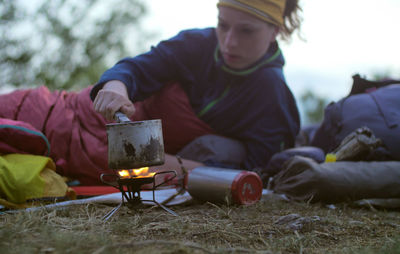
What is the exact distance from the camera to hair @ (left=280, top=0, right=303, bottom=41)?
3.41 m

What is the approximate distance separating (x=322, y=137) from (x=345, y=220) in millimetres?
1644

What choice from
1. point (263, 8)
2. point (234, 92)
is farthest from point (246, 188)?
point (263, 8)

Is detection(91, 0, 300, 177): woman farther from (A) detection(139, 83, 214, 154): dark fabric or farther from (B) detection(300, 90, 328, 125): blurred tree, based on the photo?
(B) detection(300, 90, 328, 125): blurred tree

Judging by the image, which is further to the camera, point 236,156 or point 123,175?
point 236,156

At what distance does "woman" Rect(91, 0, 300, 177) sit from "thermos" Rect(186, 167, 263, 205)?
51cm

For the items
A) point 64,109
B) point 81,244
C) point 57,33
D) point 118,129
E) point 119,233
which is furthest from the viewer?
point 57,33

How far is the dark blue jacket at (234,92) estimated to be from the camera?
10.4 ft

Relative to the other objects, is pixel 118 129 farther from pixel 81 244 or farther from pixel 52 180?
pixel 52 180

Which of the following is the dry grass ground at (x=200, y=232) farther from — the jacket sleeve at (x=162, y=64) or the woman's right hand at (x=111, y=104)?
the jacket sleeve at (x=162, y=64)

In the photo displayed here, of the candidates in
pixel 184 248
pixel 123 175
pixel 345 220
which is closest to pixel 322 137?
pixel 345 220

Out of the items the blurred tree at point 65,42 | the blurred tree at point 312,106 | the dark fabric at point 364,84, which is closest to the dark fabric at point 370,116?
the dark fabric at point 364,84

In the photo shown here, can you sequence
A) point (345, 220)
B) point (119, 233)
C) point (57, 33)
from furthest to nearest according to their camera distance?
point (57, 33) → point (345, 220) → point (119, 233)

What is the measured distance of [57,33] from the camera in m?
11.3

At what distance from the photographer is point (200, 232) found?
1612mm
